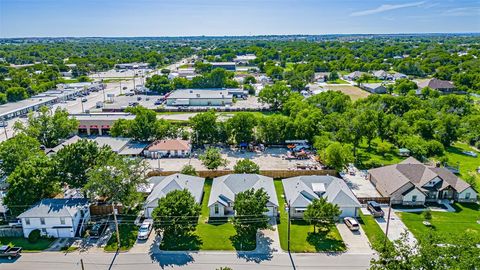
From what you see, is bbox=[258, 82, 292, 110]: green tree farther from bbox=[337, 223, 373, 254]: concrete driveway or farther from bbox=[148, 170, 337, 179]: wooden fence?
bbox=[337, 223, 373, 254]: concrete driveway

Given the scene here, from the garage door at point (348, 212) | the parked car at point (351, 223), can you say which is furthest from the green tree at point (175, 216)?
the garage door at point (348, 212)

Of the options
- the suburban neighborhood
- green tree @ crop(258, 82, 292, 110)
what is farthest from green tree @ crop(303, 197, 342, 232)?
green tree @ crop(258, 82, 292, 110)

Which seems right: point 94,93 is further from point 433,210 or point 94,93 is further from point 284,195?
point 433,210

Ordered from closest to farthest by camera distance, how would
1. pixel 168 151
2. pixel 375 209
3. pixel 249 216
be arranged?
pixel 249 216
pixel 375 209
pixel 168 151

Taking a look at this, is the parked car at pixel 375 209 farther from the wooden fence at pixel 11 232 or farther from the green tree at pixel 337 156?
the wooden fence at pixel 11 232

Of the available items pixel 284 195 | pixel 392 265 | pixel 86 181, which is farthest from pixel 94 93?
pixel 392 265

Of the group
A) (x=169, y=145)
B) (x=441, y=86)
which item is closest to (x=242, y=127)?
(x=169, y=145)

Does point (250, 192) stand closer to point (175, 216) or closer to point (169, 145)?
point (175, 216)
